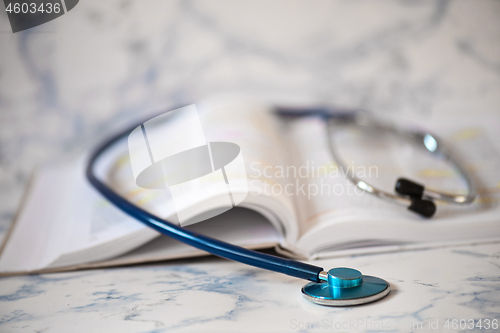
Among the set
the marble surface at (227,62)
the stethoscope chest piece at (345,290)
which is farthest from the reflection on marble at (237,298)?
the marble surface at (227,62)

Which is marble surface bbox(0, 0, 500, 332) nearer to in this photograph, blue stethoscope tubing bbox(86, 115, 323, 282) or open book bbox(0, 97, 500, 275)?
open book bbox(0, 97, 500, 275)

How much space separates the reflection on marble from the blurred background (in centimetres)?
60

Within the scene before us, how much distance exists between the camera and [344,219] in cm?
58

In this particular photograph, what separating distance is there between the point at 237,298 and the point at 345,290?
4.6 inches

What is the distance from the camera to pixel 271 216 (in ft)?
1.85

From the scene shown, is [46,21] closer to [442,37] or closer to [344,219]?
[344,219]

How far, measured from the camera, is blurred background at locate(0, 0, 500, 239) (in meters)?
1.04

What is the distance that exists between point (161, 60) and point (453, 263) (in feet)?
2.70

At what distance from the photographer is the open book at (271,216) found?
576mm

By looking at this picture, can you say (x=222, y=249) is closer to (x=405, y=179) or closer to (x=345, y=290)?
(x=345, y=290)

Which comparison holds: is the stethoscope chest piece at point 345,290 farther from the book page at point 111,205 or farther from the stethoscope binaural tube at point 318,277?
the book page at point 111,205

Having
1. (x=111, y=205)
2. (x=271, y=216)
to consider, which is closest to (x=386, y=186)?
(x=271, y=216)

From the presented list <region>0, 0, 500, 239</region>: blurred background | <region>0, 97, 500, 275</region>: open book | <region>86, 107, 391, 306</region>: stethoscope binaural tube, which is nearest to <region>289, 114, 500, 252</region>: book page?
<region>0, 97, 500, 275</region>: open book

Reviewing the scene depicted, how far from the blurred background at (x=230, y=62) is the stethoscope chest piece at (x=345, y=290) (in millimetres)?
711
